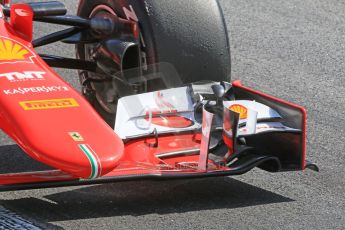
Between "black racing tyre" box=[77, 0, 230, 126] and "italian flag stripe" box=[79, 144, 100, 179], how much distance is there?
130 centimetres

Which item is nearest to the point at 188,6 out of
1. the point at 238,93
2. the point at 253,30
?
the point at 238,93

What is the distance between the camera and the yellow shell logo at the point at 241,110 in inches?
209

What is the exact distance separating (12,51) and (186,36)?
997 mm

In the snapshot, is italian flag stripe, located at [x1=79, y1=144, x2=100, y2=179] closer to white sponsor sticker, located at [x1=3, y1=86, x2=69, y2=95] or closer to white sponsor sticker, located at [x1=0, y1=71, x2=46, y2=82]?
white sponsor sticker, located at [x1=3, y1=86, x2=69, y2=95]

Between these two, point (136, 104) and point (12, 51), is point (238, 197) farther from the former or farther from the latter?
point (12, 51)

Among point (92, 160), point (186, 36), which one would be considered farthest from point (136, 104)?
point (92, 160)

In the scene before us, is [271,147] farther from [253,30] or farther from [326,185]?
[253,30]

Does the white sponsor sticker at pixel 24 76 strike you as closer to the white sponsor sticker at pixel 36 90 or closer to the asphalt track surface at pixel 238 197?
the white sponsor sticker at pixel 36 90

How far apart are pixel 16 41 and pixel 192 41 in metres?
0.97

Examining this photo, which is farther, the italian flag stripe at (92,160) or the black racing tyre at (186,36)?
the black racing tyre at (186,36)

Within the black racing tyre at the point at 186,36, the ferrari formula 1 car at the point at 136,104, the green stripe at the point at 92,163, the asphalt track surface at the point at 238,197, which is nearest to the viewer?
the green stripe at the point at 92,163

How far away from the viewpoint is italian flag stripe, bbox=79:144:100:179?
173 inches

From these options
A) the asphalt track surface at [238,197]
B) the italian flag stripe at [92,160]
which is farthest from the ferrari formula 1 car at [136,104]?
the asphalt track surface at [238,197]

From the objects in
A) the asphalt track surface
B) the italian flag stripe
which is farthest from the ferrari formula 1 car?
the asphalt track surface
